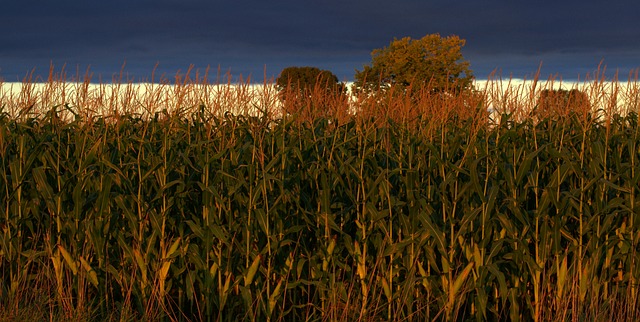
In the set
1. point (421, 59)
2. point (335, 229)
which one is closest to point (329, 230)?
point (335, 229)

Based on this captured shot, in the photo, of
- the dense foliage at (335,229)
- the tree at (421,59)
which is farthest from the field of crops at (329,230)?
the tree at (421,59)

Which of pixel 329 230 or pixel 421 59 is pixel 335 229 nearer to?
pixel 329 230

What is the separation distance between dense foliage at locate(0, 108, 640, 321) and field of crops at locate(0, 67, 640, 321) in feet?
0.07

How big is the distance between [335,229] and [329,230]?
0.63 feet

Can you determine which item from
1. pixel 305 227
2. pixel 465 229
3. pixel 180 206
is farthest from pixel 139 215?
pixel 465 229

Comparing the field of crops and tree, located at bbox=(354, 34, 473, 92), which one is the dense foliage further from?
tree, located at bbox=(354, 34, 473, 92)

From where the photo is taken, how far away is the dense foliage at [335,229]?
5531 millimetres

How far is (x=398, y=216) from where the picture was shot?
5.62m

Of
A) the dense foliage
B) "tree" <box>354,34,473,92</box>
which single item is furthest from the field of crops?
"tree" <box>354,34,473,92</box>

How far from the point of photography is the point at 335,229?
5.46 meters

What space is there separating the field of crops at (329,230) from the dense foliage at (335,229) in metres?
0.02

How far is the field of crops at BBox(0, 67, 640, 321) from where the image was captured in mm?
5531

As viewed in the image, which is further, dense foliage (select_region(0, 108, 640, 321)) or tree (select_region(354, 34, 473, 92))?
tree (select_region(354, 34, 473, 92))

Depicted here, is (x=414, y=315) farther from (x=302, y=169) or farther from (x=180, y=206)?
(x=180, y=206)
